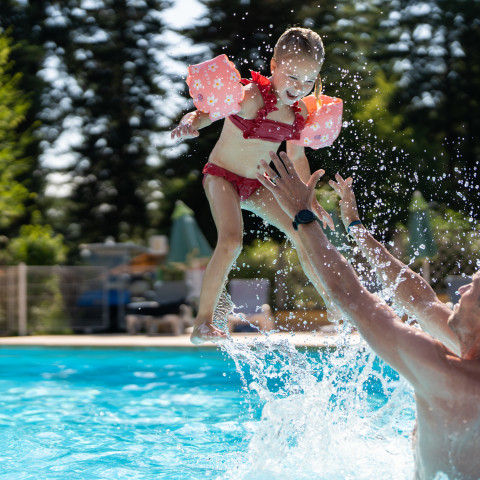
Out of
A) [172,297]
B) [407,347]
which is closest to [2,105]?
[172,297]

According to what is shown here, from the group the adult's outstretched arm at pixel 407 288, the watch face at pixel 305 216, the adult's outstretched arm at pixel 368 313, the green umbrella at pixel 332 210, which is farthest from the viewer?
the green umbrella at pixel 332 210

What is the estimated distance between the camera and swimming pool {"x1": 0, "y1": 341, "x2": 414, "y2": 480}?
11.6 ft

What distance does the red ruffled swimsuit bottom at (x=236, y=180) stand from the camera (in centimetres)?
344

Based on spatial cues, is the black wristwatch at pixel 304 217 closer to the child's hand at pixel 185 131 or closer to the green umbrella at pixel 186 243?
the child's hand at pixel 185 131

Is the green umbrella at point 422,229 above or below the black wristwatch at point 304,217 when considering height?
below

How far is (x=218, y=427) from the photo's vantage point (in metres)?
4.89

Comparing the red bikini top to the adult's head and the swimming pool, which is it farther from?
the adult's head

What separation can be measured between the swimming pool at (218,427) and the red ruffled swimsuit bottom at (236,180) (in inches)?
35.7

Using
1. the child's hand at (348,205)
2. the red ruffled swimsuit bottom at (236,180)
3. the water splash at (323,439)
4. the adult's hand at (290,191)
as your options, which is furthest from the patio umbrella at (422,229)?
the adult's hand at (290,191)

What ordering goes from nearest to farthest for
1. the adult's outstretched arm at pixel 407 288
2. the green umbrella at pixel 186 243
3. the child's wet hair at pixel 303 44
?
the adult's outstretched arm at pixel 407 288, the child's wet hair at pixel 303 44, the green umbrella at pixel 186 243

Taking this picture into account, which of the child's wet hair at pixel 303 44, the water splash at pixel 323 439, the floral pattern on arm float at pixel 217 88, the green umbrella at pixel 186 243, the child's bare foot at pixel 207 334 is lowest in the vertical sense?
the green umbrella at pixel 186 243

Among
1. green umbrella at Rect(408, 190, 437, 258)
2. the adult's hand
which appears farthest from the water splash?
→ green umbrella at Rect(408, 190, 437, 258)

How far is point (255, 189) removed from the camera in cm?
354

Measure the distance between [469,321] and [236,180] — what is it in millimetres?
1723
